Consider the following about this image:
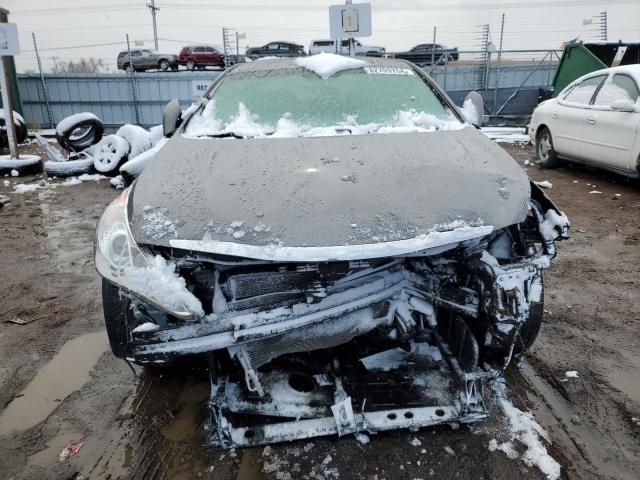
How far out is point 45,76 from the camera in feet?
47.9

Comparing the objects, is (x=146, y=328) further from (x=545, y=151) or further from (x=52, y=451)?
(x=545, y=151)

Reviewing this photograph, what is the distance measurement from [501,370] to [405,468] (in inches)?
22.8

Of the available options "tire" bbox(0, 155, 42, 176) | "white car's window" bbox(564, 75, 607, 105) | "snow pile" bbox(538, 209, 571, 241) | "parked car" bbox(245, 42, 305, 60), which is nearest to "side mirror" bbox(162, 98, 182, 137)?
"snow pile" bbox(538, 209, 571, 241)

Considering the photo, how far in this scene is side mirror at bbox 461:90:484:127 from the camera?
3.37 m

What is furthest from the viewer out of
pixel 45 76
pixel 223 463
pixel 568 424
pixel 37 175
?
pixel 45 76

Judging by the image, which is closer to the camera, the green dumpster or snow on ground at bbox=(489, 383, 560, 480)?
snow on ground at bbox=(489, 383, 560, 480)

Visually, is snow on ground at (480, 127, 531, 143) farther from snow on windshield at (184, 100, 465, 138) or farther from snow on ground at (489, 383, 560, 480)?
snow on ground at (489, 383, 560, 480)

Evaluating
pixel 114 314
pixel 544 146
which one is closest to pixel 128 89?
pixel 544 146

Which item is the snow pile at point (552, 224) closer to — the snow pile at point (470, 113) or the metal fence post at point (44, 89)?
the snow pile at point (470, 113)

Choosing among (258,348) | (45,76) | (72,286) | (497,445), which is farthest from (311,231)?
(45,76)

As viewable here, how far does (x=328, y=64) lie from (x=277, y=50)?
20.4 meters

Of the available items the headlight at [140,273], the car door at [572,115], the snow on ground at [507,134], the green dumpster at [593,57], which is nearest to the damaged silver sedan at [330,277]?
the headlight at [140,273]

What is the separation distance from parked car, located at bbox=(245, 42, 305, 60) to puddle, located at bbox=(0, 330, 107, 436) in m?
20.5

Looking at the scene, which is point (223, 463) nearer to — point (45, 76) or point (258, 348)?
point (258, 348)
